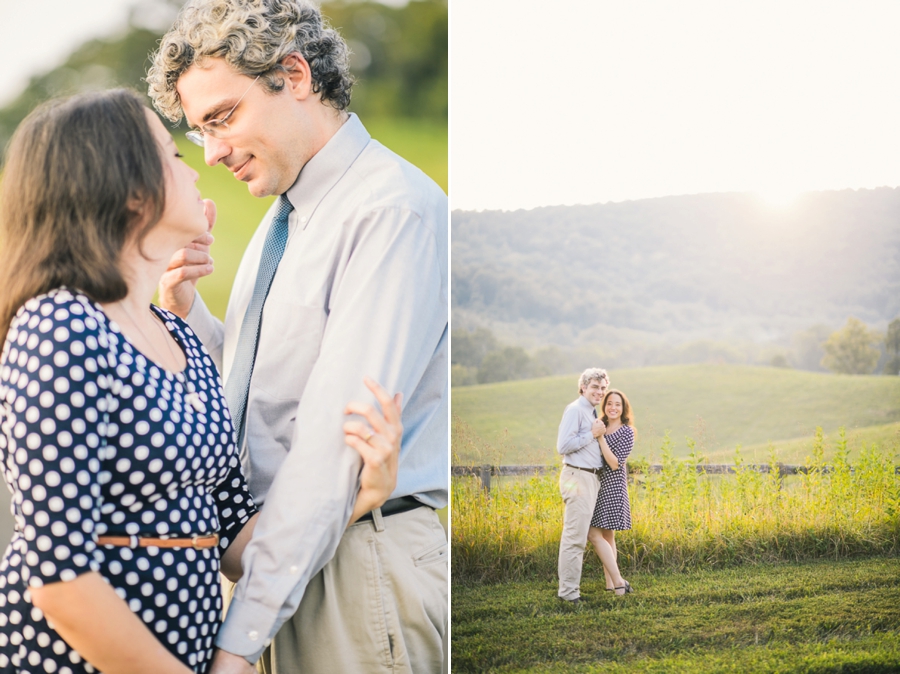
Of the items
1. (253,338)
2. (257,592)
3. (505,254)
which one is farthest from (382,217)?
(505,254)

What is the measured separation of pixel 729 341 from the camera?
2.65 metres

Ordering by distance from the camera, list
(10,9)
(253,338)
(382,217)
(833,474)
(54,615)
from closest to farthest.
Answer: (54,615) < (382,217) < (253,338) < (10,9) < (833,474)

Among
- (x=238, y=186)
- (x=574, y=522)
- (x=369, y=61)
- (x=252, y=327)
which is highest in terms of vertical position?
(x=369, y=61)

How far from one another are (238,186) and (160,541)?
1987 mm

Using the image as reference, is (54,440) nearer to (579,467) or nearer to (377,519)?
(377,519)

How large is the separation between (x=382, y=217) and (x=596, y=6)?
184 cm

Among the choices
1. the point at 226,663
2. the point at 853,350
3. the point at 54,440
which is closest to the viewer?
the point at 54,440

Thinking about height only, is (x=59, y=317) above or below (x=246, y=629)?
above

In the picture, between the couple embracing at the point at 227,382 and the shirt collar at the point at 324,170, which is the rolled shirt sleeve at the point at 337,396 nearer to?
the couple embracing at the point at 227,382

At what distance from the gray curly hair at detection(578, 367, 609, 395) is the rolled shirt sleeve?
1.46m

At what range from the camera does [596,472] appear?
8.78 ft

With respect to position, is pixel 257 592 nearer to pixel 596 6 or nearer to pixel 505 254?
pixel 505 254

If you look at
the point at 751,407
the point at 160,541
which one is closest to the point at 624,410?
the point at 751,407

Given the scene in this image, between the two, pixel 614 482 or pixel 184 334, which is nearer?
pixel 184 334
